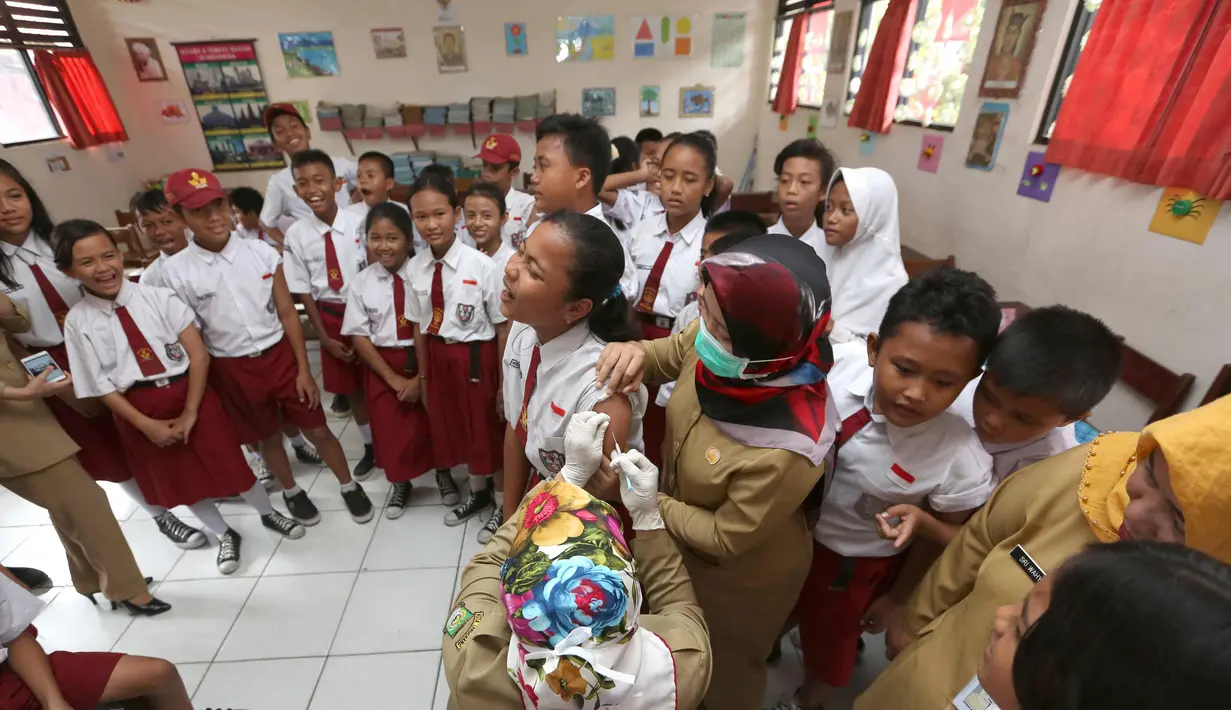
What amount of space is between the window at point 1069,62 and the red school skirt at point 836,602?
7.02 ft

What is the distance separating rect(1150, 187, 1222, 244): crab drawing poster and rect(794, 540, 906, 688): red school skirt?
1510 mm

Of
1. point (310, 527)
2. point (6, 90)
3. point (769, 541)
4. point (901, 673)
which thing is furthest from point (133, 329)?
point (6, 90)

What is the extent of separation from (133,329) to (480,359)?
1192 mm

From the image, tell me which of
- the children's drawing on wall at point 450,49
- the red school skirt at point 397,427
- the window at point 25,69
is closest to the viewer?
the red school skirt at point 397,427

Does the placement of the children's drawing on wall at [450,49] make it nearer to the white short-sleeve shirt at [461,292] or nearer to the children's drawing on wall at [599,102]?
the children's drawing on wall at [599,102]

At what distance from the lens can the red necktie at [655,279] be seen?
7.35 ft

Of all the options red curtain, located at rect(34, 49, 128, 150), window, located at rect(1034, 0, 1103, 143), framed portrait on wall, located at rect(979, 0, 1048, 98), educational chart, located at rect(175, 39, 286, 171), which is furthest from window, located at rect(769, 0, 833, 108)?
red curtain, located at rect(34, 49, 128, 150)

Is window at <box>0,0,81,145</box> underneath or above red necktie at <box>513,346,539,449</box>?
above

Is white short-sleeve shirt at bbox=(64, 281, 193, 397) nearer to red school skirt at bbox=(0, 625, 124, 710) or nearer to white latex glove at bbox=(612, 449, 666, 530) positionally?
red school skirt at bbox=(0, 625, 124, 710)

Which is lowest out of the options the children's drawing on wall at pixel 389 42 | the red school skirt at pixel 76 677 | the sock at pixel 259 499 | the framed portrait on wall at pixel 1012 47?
the sock at pixel 259 499

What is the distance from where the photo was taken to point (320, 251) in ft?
8.63

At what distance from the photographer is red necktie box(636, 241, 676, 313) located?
2240mm

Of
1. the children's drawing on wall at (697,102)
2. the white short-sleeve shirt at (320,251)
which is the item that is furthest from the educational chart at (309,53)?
the white short-sleeve shirt at (320,251)

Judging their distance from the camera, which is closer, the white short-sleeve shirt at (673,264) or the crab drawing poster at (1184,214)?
the crab drawing poster at (1184,214)
